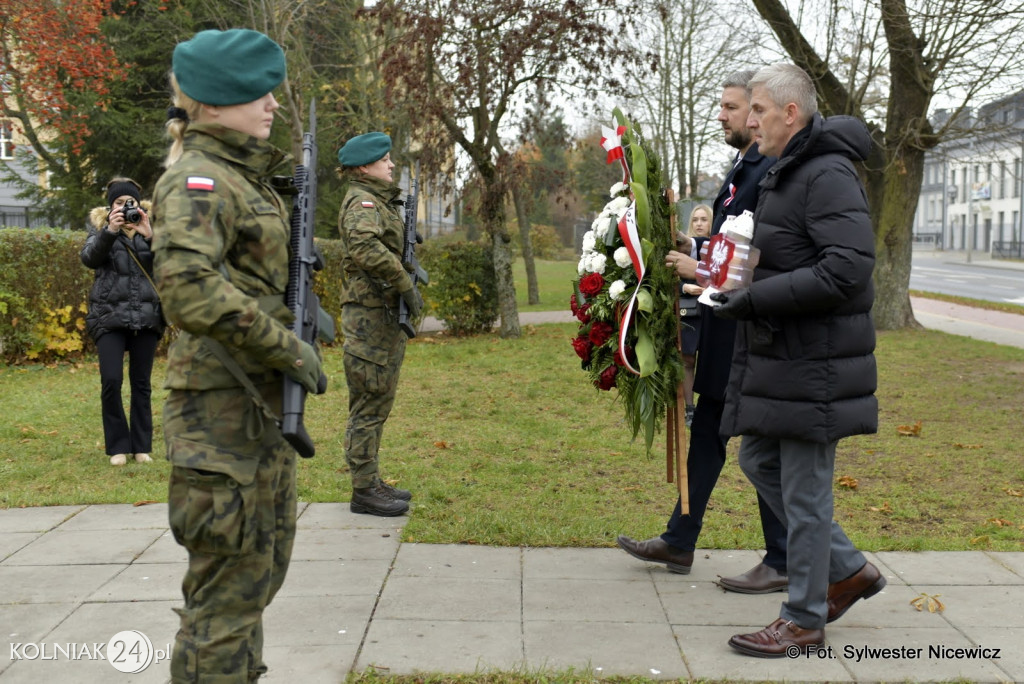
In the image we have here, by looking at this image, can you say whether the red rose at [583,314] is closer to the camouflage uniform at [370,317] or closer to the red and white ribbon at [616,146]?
the red and white ribbon at [616,146]

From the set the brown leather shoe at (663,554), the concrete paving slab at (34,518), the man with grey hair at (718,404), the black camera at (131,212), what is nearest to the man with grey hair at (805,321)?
the man with grey hair at (718,404)

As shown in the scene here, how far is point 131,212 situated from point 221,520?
442cm

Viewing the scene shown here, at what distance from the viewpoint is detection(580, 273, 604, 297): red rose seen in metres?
4.84

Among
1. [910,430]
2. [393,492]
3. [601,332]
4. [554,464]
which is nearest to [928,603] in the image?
[601,332]

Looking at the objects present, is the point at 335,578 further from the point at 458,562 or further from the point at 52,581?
the point at 52,581

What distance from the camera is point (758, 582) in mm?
4777

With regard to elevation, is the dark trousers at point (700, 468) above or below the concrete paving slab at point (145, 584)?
above

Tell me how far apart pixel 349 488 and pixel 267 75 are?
425cm

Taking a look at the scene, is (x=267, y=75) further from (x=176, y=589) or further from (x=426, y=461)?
(x=426, y=461)

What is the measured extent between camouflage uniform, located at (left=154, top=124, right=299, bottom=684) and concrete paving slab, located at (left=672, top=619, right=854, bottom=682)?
185 cm

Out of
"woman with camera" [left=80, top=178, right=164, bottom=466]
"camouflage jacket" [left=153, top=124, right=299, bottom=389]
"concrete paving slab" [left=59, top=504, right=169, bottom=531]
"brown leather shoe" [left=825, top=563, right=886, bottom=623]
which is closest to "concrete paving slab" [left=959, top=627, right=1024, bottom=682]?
"brown leather shoe" [left=825, top=563, right=886, bottom=623]

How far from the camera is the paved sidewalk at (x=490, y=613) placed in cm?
391

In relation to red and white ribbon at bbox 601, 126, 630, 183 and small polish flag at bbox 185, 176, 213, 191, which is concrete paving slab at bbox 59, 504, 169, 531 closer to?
red and white ribbon at bbox 601, 126, 630, 183

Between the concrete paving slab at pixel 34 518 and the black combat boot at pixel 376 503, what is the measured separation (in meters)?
Result: 1.83
